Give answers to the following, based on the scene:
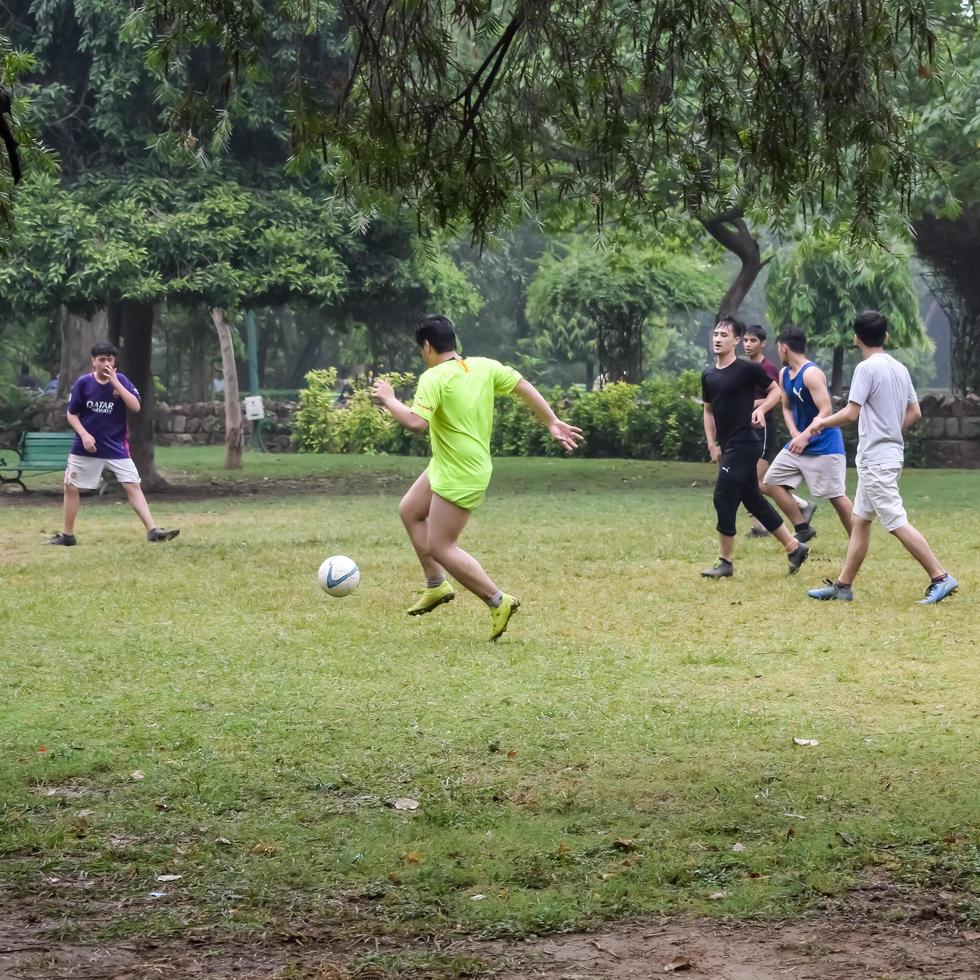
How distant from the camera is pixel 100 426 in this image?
47.4 ft

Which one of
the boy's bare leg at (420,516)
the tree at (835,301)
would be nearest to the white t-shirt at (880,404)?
the boy's bare leg at (420,516)

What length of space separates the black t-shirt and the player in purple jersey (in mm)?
5477

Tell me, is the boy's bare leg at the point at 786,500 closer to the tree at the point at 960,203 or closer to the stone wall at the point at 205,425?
the tree at the point at 960,203

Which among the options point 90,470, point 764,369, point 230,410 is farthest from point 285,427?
point 764,369

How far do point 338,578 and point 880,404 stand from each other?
149 inches

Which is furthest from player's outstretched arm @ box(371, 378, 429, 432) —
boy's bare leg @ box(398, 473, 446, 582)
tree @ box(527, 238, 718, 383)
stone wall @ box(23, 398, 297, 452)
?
stone wall @ box(23, 398, 297, 452)

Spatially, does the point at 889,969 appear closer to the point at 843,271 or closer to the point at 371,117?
the point at 371,117

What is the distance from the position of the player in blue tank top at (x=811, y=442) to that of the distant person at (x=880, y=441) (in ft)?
4.62

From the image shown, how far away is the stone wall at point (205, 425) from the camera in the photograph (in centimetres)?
3484

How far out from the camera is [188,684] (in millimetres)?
8102

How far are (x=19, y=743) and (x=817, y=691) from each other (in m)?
3.81

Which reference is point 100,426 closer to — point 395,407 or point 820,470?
point 820,470

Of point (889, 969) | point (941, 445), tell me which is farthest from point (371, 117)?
point (941, 445)

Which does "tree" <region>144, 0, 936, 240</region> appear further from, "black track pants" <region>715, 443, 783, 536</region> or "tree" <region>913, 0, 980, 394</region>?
"tree" <region>913, 0, 980, 394</region>
